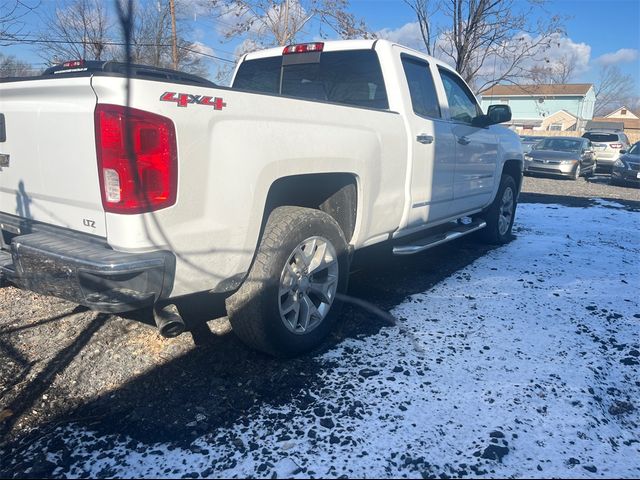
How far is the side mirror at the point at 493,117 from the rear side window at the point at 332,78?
1.61m

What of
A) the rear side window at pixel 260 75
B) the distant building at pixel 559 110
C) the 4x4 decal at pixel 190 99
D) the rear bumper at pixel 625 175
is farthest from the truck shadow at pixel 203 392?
the distant building at pixel 559 110

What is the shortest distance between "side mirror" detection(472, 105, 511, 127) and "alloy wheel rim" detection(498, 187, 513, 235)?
1.37m

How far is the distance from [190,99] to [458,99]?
369 centimetres

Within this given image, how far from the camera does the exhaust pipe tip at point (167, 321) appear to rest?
239cm

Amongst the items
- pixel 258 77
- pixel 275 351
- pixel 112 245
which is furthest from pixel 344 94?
pixel 112 245

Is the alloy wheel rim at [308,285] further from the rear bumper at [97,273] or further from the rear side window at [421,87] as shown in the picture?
the rear side window at [421,87]

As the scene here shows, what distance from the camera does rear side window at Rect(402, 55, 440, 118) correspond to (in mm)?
4203

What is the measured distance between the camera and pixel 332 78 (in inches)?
168

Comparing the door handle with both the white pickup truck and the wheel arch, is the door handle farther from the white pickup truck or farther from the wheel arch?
the wheel arch

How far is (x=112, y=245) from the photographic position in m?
2.27

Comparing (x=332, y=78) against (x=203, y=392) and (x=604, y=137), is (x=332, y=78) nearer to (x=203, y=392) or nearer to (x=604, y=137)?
(x=203, y=392)

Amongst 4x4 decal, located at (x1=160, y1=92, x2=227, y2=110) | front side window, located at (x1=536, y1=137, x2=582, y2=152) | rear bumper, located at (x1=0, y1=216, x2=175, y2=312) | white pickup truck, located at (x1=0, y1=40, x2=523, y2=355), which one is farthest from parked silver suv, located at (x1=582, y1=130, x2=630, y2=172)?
rear bumper, located at (x1=0, y1=216, x2=175, y2=312)

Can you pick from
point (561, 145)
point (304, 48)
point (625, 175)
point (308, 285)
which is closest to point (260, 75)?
point (304, 48)

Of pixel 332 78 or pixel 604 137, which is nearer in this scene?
pixel 332 78
